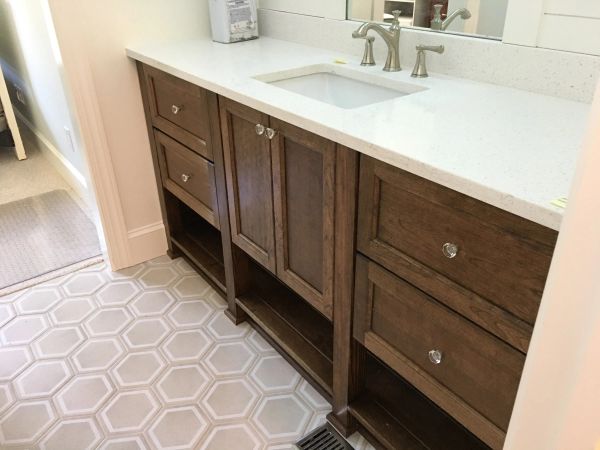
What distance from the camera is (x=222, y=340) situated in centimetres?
184

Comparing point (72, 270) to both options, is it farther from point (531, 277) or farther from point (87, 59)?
point (531, 277)

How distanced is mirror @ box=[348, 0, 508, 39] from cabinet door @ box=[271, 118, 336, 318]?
0.59 metres

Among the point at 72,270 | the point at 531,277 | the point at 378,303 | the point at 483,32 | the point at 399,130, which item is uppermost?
the point at 483,32

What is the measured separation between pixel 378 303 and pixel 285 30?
128 cm

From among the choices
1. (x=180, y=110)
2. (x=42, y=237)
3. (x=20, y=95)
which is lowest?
(x=42, y=237)

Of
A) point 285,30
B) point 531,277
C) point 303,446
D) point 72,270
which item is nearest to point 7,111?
point 72,270

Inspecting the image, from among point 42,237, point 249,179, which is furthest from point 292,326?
point 42,237

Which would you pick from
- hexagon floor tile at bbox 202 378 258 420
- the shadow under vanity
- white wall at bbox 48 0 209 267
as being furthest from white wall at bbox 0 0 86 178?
hexagon floor tile at bbox 202 378 258 420

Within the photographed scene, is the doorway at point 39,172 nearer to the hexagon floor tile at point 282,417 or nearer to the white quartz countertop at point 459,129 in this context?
the white quartz countertop at point 459,129

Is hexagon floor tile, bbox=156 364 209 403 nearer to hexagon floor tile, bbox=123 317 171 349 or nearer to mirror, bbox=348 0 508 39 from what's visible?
hexagon floor tile, bbox=123 317 171 349

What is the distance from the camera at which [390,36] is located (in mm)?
1509

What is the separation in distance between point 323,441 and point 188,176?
1021 millimetres

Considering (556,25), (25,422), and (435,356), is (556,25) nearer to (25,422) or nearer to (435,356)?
(435,356)

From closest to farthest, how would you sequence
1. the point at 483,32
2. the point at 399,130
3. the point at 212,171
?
1. the point at 399,130
2. the point at 483,32
3. the point at 212,171
